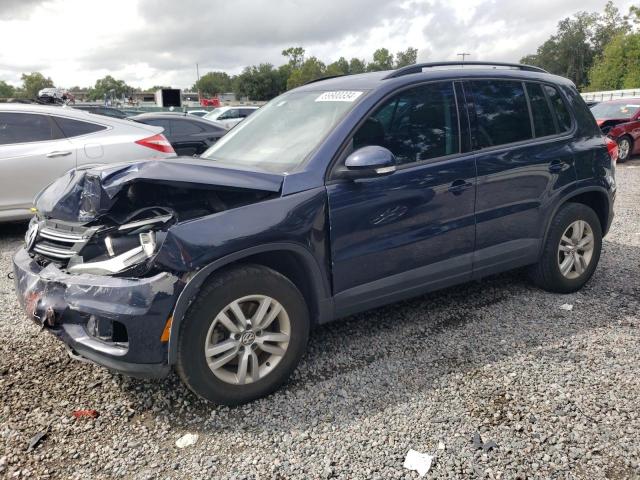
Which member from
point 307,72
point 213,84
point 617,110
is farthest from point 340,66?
point 617,110

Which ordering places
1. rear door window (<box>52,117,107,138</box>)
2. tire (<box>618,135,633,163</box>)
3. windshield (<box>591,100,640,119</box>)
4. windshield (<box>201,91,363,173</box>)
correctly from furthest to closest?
windshield (<box>591,100,640,119</box>), tire (<box>618,135,633,163</box>), rear door window (<box>52,117,107,138</box>), windshield (<box>201,91,363,173</box>)

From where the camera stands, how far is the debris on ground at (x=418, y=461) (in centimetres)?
240

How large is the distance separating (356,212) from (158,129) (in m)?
4.82

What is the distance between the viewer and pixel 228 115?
66.7ft

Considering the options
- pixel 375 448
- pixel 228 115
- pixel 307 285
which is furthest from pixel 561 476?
pixel 228 115

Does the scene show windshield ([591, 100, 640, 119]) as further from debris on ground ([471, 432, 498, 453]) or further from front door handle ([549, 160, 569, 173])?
debris on ground ([471, 432, 498, 453])

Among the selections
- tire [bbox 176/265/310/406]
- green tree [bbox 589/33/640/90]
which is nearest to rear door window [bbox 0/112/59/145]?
tire [bbox 176/265/310/406]

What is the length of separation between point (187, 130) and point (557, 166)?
329 inches

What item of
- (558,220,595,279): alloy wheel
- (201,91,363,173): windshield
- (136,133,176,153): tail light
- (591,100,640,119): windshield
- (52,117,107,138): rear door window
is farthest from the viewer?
(591,100,640,119): windshield

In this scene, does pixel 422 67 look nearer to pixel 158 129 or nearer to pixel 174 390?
pixel 174 390

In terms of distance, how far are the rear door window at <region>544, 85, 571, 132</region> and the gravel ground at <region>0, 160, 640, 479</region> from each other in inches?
60.8

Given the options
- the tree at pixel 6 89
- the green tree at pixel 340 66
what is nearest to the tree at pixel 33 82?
the tree at pixel 6 89

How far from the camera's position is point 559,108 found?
4.28 m

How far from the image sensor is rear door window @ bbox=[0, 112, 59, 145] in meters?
6.06
